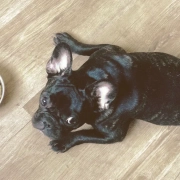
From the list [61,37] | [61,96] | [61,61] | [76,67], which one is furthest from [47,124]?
[61,37]

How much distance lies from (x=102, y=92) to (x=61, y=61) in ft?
0.80

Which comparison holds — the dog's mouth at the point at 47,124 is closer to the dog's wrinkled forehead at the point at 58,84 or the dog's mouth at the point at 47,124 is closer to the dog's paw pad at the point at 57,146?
the dog's wrinkled forehead at the point at 58,84

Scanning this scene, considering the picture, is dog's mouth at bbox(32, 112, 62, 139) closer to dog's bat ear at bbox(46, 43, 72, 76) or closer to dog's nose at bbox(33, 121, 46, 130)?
dog's nose at bbox(33, 121, 46, 130)

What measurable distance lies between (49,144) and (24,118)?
219 millimetres

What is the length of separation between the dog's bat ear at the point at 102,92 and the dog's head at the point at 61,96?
6 cm

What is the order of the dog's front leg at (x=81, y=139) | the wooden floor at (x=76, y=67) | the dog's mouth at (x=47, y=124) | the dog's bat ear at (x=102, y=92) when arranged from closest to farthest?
1. the dog's bat ear at (x=102, y=92)
2. the dog's mouth at (x=47, y=124)
3. the dog's front leg at (x=81, y=139)
4. the wooden floor at (x=76, y=67)

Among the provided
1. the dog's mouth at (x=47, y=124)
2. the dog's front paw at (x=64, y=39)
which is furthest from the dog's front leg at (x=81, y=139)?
the dog's front paw at (x=64, y=39)

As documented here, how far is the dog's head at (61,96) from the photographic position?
A: 63.5 inches

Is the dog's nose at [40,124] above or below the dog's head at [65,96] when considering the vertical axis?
below

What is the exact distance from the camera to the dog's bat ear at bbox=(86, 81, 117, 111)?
1.56 meters

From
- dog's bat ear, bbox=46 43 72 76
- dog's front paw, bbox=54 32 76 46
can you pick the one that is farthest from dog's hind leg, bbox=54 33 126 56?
dog's bat ear, bbox=46 43 72 76

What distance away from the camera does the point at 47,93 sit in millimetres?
1633

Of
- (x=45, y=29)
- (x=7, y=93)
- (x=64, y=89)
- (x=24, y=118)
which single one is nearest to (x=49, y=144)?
(x=24, y=118)

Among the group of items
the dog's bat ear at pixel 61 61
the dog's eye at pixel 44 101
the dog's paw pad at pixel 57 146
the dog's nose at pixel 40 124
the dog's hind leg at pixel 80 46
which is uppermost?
the dog's bat ear at pixel 61 61
